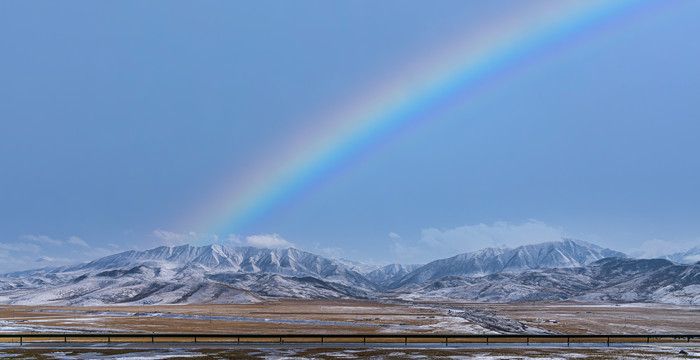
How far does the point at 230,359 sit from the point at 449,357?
20.6 metres

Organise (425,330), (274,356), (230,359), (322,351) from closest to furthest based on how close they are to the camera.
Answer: (230,359), (274,356), (322,351), (425,330)

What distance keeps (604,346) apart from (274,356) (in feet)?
130

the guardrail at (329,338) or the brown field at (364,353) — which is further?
the guardrail at (329,338)

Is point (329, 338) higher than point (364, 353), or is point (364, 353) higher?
point (364, 353)

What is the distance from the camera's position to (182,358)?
5059 centimetres

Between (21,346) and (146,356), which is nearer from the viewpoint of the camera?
(146,356)

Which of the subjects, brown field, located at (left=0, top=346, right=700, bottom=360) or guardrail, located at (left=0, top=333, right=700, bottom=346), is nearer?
brown field, located at (left=0, top=346, right=700, bottom=360)

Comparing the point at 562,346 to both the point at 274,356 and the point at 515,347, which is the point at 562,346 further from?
the point at 274,356

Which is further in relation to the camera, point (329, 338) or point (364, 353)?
point (329, 338)

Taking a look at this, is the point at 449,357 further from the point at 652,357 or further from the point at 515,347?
the point at 652,357

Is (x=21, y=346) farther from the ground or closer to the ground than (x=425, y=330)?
farther from the ground

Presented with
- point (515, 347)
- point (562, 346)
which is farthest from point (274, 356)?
point (562, 346)

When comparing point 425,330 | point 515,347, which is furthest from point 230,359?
point 425,330

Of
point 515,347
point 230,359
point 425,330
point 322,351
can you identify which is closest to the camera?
point 230,359
